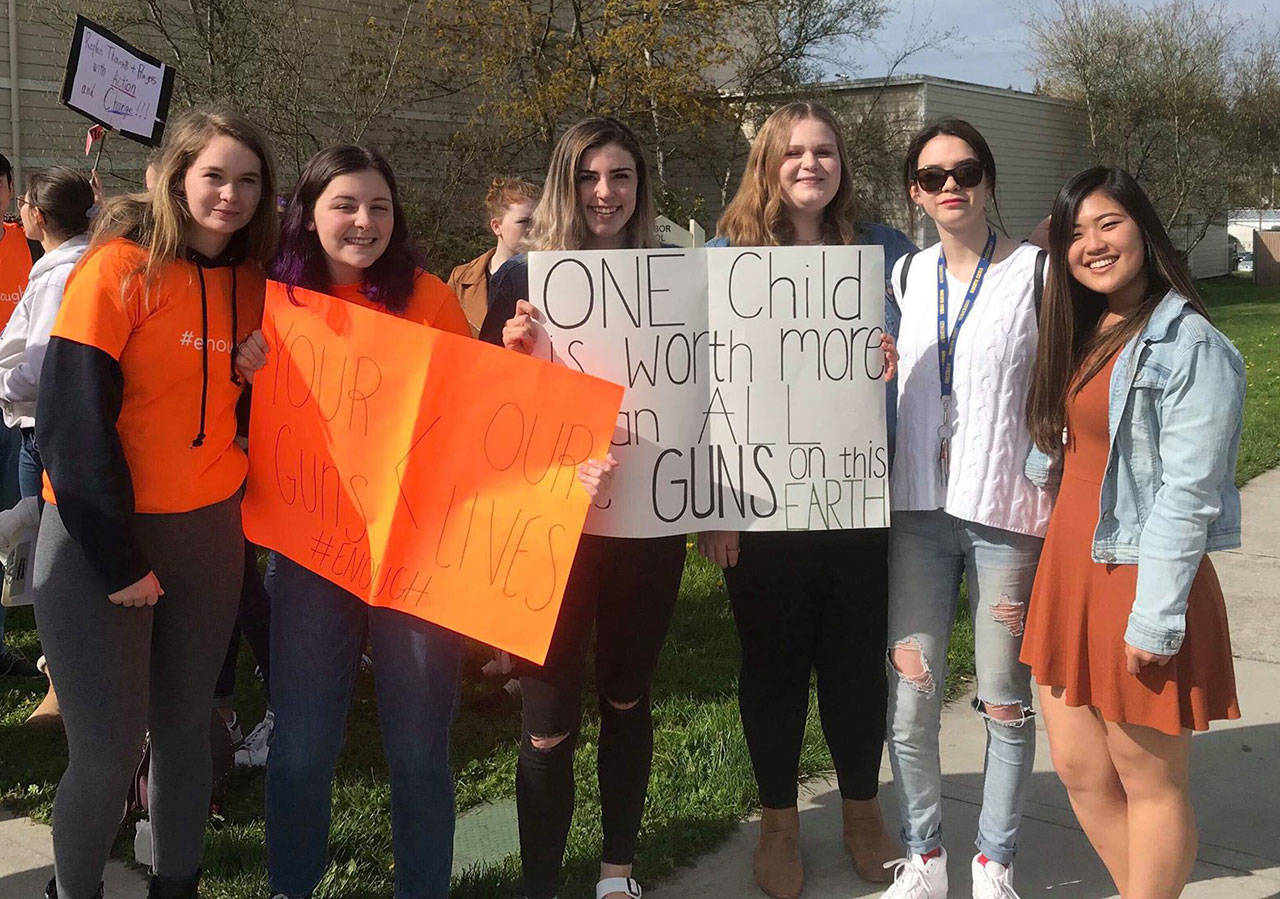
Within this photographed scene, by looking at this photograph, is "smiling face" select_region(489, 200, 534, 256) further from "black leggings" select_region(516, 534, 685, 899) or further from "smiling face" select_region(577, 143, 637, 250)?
"black leggings" select_region(516, 534, 685, 899)

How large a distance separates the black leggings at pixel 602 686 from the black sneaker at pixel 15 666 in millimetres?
3213

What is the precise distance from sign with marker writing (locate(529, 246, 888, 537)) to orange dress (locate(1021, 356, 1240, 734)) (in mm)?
465

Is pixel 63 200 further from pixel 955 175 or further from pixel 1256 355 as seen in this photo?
pixel 1256 355

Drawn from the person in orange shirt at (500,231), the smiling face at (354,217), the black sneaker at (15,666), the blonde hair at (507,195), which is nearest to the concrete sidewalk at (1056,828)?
the smiling face at (354,217)

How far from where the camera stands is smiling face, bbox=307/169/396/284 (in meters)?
2.74

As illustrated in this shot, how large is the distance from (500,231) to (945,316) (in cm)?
280

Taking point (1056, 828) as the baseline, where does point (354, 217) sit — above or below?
above

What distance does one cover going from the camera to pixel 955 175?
2.95 meters

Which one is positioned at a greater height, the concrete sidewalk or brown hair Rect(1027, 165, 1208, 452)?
brown hair Rect(1027, 165, 1208, 452)

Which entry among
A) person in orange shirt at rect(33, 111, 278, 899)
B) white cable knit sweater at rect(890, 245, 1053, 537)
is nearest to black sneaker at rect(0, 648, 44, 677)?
person in orange shirt at rect(33, 111, 278, 899)

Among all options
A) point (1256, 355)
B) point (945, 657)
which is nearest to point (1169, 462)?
point (945, 657)

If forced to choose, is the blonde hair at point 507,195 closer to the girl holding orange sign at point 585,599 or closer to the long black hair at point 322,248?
the girl holding orange sign at point 585,599

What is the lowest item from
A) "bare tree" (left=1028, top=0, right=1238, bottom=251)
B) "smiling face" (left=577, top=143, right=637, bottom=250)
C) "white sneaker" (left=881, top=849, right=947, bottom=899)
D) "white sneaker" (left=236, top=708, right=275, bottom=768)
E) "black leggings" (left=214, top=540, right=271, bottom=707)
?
"white sneaker" (left=881, top=849, right=947, bottom=899)

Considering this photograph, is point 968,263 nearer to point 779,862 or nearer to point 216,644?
point 779,862
